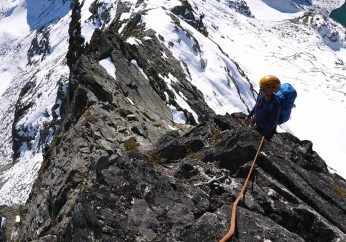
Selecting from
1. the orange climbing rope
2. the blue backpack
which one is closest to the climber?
the blue backpack

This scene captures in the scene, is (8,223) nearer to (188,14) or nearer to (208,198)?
(208,198)

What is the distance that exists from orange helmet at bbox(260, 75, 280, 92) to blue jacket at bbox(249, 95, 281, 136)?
83 cm

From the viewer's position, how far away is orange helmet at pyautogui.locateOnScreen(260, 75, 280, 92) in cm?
1736

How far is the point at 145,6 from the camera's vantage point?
106 meters

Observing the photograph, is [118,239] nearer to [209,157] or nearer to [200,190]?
[200,190]

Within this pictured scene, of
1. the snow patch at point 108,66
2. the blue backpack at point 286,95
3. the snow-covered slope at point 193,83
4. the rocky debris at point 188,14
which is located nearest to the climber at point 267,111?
the blue backpack at point 286,95

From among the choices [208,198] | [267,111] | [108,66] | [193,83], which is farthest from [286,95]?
[193,83]

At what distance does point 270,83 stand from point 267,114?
170 cm

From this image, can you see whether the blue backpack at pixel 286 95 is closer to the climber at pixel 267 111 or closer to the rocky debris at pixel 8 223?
the climber at pixel 267 111

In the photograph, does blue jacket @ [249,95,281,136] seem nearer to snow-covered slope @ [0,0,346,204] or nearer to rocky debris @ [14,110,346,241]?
rocky debris @ [14,110,346,241]

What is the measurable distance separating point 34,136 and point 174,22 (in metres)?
59.4

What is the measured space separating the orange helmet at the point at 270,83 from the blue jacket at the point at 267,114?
32.8 inches

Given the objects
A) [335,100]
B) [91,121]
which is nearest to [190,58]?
[91,121]

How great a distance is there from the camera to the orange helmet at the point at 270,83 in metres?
17.4
